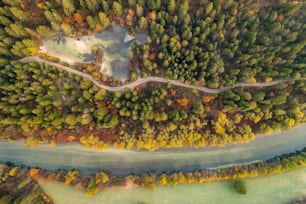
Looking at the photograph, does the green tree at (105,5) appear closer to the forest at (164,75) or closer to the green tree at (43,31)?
the forest at (164,75)

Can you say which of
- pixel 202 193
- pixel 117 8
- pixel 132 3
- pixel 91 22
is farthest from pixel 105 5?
pixel 202 193

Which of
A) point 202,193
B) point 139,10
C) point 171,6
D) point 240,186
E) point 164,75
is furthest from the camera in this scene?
point 202,193

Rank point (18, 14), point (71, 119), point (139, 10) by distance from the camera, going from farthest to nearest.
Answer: point (139, 10), point (71, 119), point (18, 14)

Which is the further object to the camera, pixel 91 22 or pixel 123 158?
pixel 123 158

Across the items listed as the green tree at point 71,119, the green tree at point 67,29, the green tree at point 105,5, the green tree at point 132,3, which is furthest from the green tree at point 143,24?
the green tree at point 71,119

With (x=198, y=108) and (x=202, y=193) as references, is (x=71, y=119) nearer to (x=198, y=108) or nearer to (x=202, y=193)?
(x=198, y=108)
